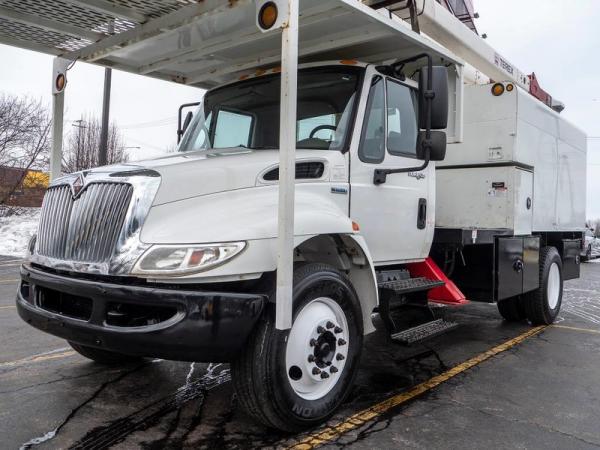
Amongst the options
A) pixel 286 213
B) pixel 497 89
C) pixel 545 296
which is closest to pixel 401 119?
pixel 286 213

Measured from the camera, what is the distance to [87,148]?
26.5m

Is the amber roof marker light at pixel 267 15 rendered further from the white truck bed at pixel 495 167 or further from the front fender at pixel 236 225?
the white truck bed at pixel 495 167

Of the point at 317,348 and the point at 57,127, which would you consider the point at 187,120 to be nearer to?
the point at 57,127

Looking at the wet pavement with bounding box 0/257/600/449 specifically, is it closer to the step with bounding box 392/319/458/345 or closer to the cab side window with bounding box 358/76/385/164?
the step with bounding box 392/319/458/345

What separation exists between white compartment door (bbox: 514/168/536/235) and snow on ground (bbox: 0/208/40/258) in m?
15.0

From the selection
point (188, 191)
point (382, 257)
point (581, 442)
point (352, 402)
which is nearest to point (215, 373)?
point (352, 402)

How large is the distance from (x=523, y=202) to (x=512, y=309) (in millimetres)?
1847

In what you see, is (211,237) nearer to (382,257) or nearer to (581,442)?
(382,257)

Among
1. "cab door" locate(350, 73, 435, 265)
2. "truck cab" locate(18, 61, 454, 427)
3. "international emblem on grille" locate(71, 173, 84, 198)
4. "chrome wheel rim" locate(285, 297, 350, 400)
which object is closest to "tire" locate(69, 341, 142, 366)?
"truck cab" locate(18, 61, 454, 427)

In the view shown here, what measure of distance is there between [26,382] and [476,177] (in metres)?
5.04

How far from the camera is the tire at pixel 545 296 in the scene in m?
7.15

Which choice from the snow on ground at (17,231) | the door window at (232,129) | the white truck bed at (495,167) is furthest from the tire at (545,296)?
the snow on ground at (17,231)

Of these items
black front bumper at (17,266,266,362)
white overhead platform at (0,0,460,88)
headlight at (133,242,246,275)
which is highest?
white overhead platform at (0,0,460,88)

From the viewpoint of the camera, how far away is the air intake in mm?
3668
